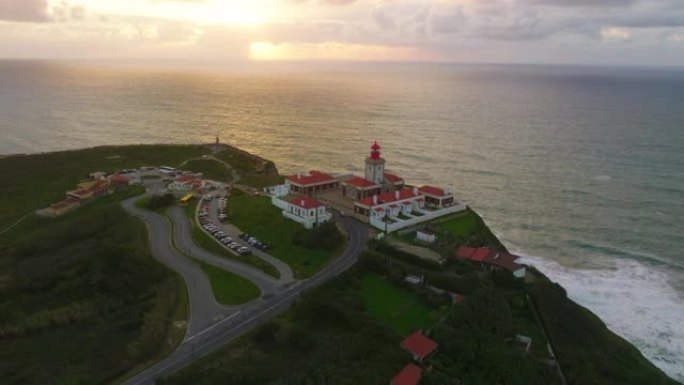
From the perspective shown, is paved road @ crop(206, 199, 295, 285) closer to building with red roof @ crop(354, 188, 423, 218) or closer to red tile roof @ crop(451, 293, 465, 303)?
red tile roof @ crop(451, 293, 465, 303)

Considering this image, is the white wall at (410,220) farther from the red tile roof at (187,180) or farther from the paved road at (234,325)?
the red tile roof at (187,180)

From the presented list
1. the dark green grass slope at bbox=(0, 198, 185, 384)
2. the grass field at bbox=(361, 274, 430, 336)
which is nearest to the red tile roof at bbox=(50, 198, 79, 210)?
the dark green grass slope at bbox=(0, 198, 185, 384)

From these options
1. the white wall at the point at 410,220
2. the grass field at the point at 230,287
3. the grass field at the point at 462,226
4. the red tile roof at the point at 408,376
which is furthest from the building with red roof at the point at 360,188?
the red tile roof at the point at 408,376

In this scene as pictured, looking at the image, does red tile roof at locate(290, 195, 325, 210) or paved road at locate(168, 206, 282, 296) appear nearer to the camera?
paved road at locate(168, 206, 282, 296)

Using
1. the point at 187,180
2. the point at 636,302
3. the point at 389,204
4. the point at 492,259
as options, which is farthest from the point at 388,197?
the point at 187,180

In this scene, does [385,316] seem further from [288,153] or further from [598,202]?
[288,153]

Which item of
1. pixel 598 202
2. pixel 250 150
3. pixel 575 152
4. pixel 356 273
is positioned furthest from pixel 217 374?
pixel 575 152
